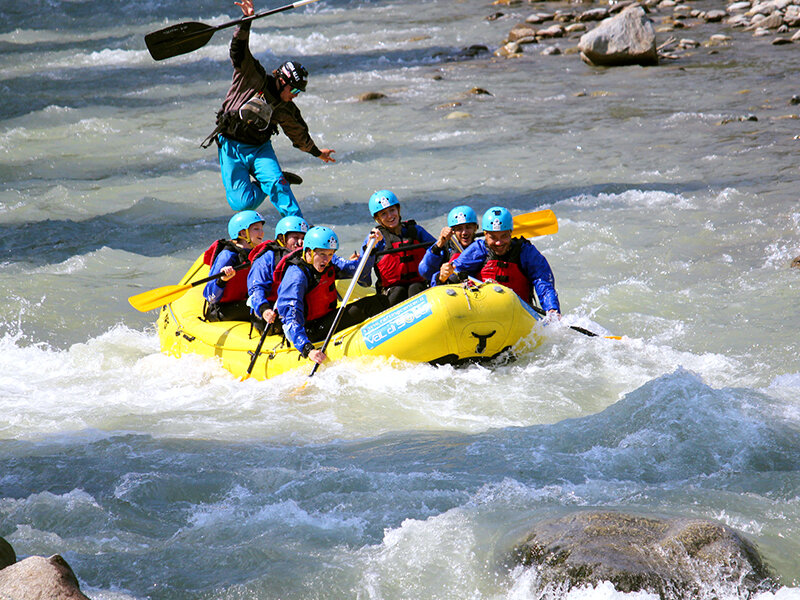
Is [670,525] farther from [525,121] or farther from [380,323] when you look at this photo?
[525,121]

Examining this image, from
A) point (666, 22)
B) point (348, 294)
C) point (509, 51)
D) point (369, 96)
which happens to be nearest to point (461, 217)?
point (348, 294)

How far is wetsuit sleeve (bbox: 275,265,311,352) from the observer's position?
6258mm

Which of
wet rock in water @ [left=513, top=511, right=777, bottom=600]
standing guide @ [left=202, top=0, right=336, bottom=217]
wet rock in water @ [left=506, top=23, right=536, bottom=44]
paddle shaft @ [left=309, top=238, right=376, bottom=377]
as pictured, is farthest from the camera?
wet rock in water @ [left=506, top=23, right=536, bottom=44]

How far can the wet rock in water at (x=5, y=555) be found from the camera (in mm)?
3644

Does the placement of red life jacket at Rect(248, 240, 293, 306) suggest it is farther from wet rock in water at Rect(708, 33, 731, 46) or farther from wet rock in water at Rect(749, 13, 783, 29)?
wet rock in water at Rect(749, 13, 783, 29)

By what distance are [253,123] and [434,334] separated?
2618mm

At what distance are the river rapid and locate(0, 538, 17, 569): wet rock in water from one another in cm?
35

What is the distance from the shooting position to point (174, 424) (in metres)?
6.00

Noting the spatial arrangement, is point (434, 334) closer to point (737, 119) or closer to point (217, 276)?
point (217, 276)

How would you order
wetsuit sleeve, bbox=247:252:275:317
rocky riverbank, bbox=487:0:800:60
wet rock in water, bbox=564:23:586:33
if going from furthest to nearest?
1. wet rock in water, bbox=564:23:586:33
2. rocky riverbank, bbox=487:0:800:60
3. wetsuit sleeve, bbox=247:252:275:317

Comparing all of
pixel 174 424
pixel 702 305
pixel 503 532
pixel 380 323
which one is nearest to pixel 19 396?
pixel 174 424

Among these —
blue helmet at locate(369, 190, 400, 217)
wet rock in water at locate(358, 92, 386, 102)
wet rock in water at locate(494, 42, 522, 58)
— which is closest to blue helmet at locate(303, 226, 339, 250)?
blue helmet at locate(369, 190, 400, 217)

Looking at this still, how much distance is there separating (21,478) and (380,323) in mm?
2440

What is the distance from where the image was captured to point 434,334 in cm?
603
